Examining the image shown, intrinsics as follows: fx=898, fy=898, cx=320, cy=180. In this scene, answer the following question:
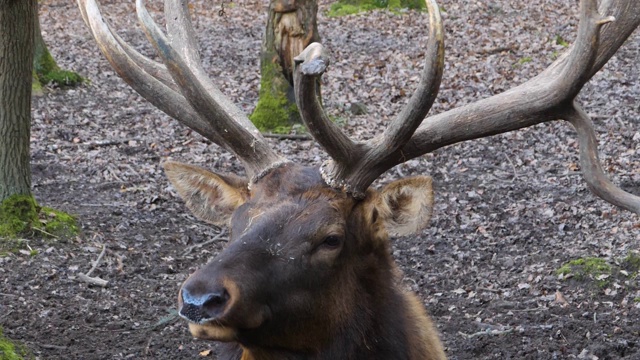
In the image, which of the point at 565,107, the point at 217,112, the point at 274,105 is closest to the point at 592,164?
the point at 565,107

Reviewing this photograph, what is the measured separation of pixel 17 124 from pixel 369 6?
14263 mm

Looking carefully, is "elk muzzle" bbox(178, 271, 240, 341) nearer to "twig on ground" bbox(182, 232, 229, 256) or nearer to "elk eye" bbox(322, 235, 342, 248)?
"elk eye" bbox(322, 235, 342, 248)

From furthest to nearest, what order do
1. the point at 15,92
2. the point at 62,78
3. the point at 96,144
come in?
the point at 62,78 → the point at 96,144 → the point at 15,92

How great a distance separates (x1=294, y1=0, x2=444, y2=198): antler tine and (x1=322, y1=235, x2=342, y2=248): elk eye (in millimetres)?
332

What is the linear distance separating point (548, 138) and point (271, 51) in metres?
3.75

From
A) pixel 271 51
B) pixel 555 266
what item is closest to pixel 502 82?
pixel 271 51

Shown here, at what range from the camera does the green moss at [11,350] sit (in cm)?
616

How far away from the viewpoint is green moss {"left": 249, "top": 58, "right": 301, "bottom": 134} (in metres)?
12.0

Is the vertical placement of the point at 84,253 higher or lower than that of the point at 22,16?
lower

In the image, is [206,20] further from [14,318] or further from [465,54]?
[14,318]

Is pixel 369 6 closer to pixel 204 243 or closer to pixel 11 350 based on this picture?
pixel 204 243

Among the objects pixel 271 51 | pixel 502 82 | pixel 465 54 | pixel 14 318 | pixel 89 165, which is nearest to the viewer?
pixel 14 318

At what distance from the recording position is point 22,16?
7.75 m

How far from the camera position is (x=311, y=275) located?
4531 mm
